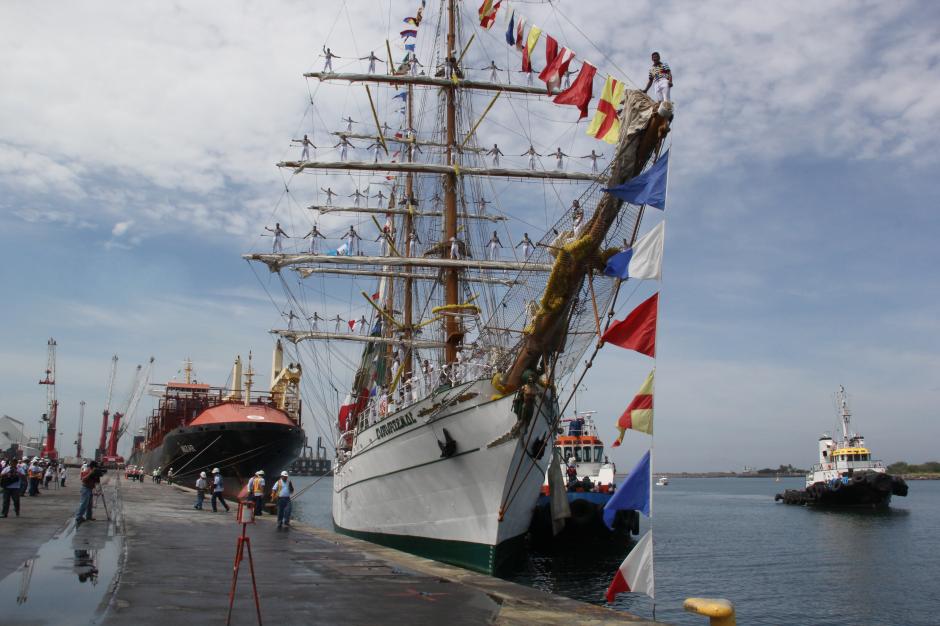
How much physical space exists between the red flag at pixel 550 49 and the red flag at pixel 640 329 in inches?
318

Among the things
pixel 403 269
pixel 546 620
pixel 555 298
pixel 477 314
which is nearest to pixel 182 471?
pixel 403 269

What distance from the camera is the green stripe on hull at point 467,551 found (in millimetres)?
14953

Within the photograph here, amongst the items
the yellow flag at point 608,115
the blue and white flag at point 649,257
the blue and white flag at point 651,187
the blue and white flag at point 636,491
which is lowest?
the blue and white flag at point 636,491

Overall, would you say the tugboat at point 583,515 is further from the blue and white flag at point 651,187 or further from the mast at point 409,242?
the blue and white flag at point 651,187

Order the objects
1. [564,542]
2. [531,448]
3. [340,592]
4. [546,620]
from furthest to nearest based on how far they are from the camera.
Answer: [564,542] < [531,448] < [340,592] < [546,620]

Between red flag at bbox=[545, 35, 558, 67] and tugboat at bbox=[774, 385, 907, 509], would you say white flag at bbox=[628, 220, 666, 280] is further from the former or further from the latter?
tugboat at bbox=[774, 385, 907, 509]

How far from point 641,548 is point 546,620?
1386 mm

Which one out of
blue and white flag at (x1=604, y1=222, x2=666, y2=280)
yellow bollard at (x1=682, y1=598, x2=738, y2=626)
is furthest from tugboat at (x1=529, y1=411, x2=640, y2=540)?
yellow bollard at (x1=682, y1=598, x2=738, y2=626)

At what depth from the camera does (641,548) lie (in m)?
7.91

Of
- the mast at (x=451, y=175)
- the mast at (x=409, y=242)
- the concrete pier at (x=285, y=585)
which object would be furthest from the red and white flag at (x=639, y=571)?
the mast at (x=409, y=242)

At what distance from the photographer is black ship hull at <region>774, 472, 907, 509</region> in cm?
4712

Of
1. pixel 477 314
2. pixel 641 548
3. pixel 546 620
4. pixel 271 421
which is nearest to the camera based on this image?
pixel 546 620

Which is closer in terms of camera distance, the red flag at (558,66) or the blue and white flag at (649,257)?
the blue and white flag at (649,257)

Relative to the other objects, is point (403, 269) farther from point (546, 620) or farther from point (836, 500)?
point (836, 500)
